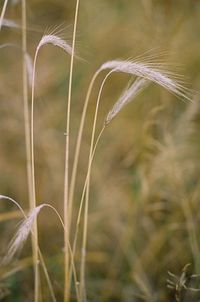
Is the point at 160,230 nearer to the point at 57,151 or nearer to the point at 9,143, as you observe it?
the point at 57,151

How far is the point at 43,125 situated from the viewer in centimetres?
195

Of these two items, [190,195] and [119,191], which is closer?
[190,195]

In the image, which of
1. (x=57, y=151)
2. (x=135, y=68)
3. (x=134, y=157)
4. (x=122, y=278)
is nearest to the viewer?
(x=135, y=68)

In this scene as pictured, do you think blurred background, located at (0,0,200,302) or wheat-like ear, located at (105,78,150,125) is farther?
blurred background, located at (0,0,200,302)

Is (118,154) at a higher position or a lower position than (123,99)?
lower

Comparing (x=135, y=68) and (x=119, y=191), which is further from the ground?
(x=135, y=68)

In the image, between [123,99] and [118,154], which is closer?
[123,99]

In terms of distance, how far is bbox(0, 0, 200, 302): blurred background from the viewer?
1.59 m

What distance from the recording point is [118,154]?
200 cm

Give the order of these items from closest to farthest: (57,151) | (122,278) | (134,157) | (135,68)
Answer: (135,68) → (122,278) → (134,157) → (57,151)

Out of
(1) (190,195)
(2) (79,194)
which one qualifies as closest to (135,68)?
(1) (190,195)

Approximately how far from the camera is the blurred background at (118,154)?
1.59m

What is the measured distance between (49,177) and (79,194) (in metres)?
0.12

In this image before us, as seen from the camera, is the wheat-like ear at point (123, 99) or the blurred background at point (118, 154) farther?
the blurred background at point (118, 154)
